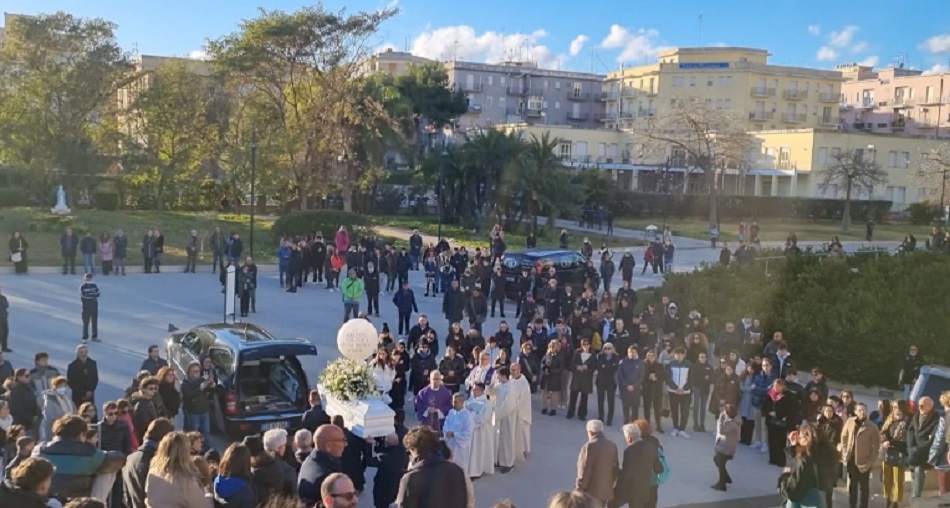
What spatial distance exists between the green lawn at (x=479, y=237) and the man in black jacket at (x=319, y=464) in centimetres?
Answer: 2914

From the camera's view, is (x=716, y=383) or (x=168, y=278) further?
(x=168, y=278)

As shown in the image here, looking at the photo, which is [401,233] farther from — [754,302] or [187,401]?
[187,401]

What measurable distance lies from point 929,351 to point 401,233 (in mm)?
27401

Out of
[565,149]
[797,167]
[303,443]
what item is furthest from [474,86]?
[303,443]

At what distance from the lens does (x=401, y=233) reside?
41906 mm

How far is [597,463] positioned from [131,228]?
31708 millimetres

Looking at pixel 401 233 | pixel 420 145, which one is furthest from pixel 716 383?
pixel 420 145

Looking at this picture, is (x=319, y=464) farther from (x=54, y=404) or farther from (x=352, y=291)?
(x=352, y=291)

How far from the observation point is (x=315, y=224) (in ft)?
112

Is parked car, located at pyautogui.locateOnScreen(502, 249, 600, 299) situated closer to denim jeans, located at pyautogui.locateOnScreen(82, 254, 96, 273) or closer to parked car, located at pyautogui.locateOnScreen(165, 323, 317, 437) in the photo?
denim jeans, located at pyautogui.locateOnScreen(82, 254, 96, 273)

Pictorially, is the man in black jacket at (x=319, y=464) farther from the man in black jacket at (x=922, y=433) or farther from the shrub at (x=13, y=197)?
the shrub at (x=13, y=197)

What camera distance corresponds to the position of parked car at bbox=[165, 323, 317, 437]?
11.2 m

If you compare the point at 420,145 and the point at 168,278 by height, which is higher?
the point at 420,145

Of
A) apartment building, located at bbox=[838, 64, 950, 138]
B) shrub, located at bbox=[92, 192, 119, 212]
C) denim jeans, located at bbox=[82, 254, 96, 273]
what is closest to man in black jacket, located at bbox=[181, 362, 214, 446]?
denim jeans, located at bbox=[82, 254, 96, 273]
